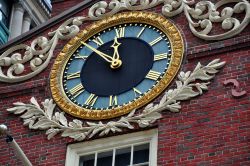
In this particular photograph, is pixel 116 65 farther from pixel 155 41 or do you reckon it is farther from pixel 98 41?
pixel 98 41

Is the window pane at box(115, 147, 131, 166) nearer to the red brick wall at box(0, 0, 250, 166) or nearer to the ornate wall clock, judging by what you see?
the red brick wall at box(0, 0, 250, 166)

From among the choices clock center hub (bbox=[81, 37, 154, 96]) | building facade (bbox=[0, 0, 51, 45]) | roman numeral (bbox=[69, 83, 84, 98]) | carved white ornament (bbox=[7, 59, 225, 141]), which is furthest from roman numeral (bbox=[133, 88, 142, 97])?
building facade (bbox=[0, 0, 51, 45])

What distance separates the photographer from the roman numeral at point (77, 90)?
1028 inches

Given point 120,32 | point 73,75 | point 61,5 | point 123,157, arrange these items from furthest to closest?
1. point 61,5
2. point 120,32
3. point 73,75
4. point 123,157

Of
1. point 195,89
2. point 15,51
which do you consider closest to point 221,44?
point 195,89

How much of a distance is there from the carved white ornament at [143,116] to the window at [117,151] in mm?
177

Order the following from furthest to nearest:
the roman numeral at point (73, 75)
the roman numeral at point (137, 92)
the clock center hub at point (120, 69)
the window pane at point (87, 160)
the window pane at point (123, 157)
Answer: the roman numeral at point (73, 75), the clock center hub at point (120, 69), the roman numeral at point (137, 92), the window pane at point (87, 160), the window pane at point (123, 157)

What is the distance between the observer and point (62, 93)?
1031 inches

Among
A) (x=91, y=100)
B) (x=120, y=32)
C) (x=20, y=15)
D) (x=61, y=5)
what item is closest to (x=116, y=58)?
(x=120, y=32)

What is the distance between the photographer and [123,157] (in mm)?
24641

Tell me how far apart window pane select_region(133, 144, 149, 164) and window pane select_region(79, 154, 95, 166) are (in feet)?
2.96

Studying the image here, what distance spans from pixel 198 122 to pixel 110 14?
416 centimetres

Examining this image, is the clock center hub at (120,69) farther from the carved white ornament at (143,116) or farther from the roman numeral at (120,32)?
the carved white ornament at (143,116)

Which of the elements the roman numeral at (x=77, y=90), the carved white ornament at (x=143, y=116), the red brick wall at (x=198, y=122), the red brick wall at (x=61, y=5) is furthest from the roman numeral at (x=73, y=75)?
the red brick wall at (x=61, y=5)
